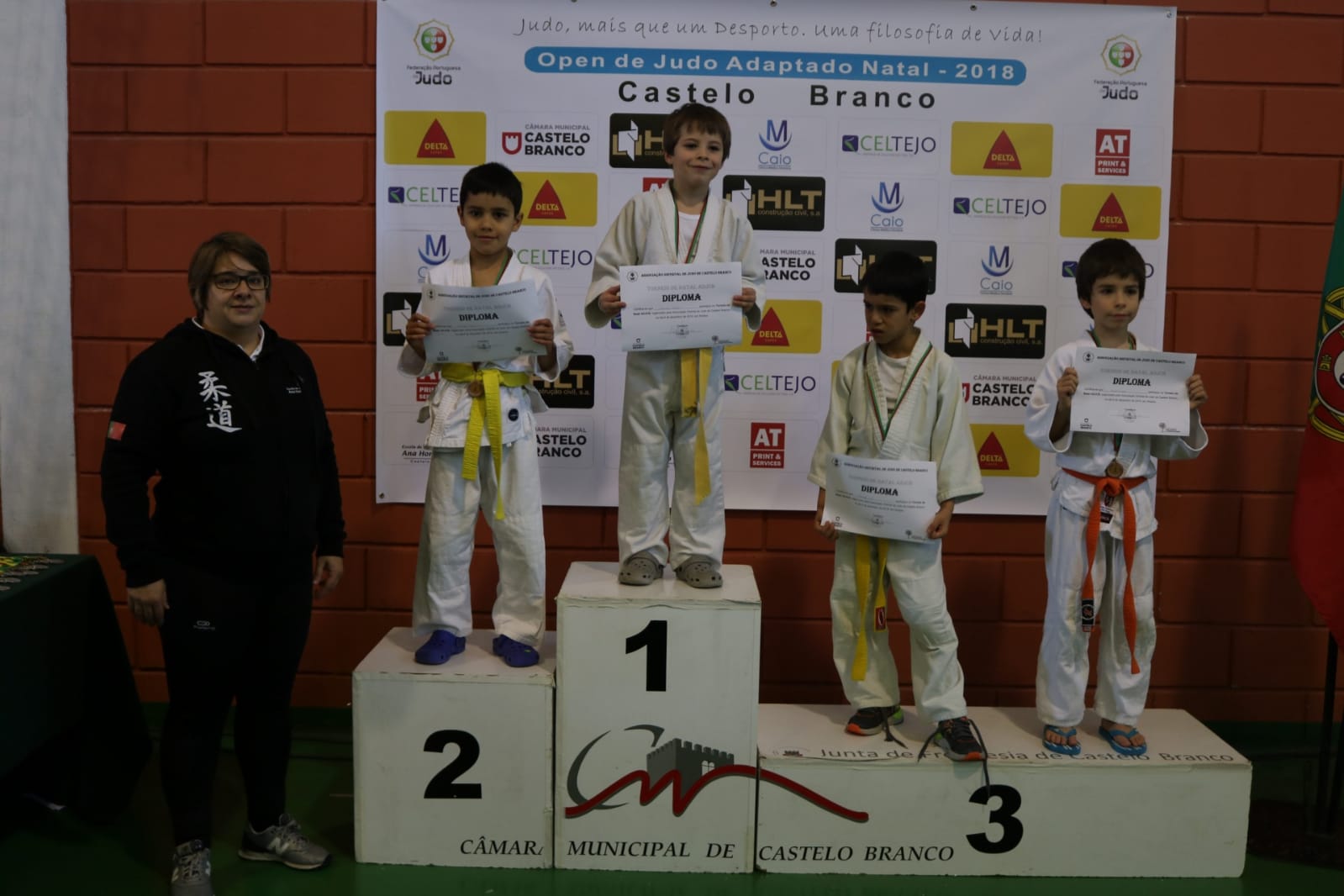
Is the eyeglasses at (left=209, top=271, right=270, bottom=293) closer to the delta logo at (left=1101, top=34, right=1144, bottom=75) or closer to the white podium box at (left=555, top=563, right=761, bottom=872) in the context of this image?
the white podium box at (left=555, top=563, right=761, bottom=872)

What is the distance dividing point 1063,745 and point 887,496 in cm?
81

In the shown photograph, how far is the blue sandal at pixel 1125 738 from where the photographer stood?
2.76 meters

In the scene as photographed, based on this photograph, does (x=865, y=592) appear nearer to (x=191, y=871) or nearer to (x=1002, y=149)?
(x=1002, y=149)

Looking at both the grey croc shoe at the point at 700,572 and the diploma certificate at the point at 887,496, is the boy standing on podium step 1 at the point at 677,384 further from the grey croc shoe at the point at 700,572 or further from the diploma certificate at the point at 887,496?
the diploma certificate at the point at 887,496

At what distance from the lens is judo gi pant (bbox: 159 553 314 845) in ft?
7.73

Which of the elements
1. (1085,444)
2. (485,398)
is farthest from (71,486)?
(1085,444)

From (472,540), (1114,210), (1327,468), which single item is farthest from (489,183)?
(1327,468)

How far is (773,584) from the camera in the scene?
11.8 ft

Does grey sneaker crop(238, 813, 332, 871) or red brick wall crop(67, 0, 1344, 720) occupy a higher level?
red brick wall crop(67, 0, 1344, 720)

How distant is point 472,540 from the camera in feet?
9.23

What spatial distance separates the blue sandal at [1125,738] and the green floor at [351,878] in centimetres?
18

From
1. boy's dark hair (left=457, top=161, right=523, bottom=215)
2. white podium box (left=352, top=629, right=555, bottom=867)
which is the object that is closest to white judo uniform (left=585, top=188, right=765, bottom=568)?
boy's dark hair (left=457, top=161, right=523, bottom=215)

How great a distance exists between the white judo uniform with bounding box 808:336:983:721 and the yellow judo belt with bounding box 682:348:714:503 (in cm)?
30

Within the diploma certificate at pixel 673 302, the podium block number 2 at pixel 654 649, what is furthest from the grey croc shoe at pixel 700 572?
the diploma certificate at pixel 673 302
